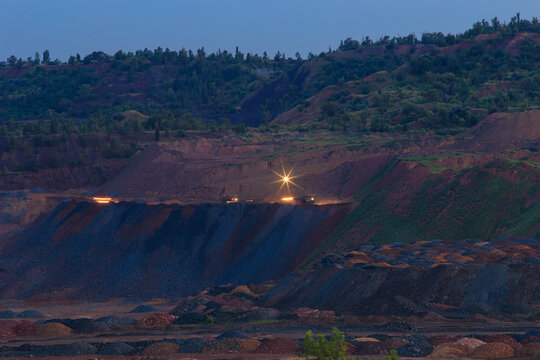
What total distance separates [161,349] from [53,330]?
6606 millimetres

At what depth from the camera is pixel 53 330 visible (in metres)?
25.3

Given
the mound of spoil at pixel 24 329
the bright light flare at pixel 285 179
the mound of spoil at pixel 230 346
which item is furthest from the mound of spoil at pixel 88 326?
the bright light flare at pixel 285 179


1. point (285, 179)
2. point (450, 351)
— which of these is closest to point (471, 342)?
point (450, 351)

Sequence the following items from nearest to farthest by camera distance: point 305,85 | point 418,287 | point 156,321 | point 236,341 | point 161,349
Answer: point 161,349, point 236,341, point 418,287, point 156,321, point 305,85

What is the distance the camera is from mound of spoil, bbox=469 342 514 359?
18500mm

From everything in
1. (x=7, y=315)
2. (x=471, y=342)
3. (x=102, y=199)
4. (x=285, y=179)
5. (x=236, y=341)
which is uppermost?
(x=285, y=179)

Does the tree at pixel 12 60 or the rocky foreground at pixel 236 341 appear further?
the tree at pixel 12 60

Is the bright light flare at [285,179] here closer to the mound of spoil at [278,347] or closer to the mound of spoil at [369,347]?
the mound of spoil at [278,347]

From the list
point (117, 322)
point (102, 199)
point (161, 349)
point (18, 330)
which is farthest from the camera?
point (102, 199)

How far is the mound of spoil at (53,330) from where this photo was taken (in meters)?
25.1

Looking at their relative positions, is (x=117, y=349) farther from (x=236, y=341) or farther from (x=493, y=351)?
(x=493, y=351)

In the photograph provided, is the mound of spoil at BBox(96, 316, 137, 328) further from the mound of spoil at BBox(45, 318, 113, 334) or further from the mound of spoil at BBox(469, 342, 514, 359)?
the mound of spoil at BBox(469, 342, 514, 359)

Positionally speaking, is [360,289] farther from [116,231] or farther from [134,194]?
[134,194]

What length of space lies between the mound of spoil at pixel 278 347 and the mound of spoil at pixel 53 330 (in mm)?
8269
